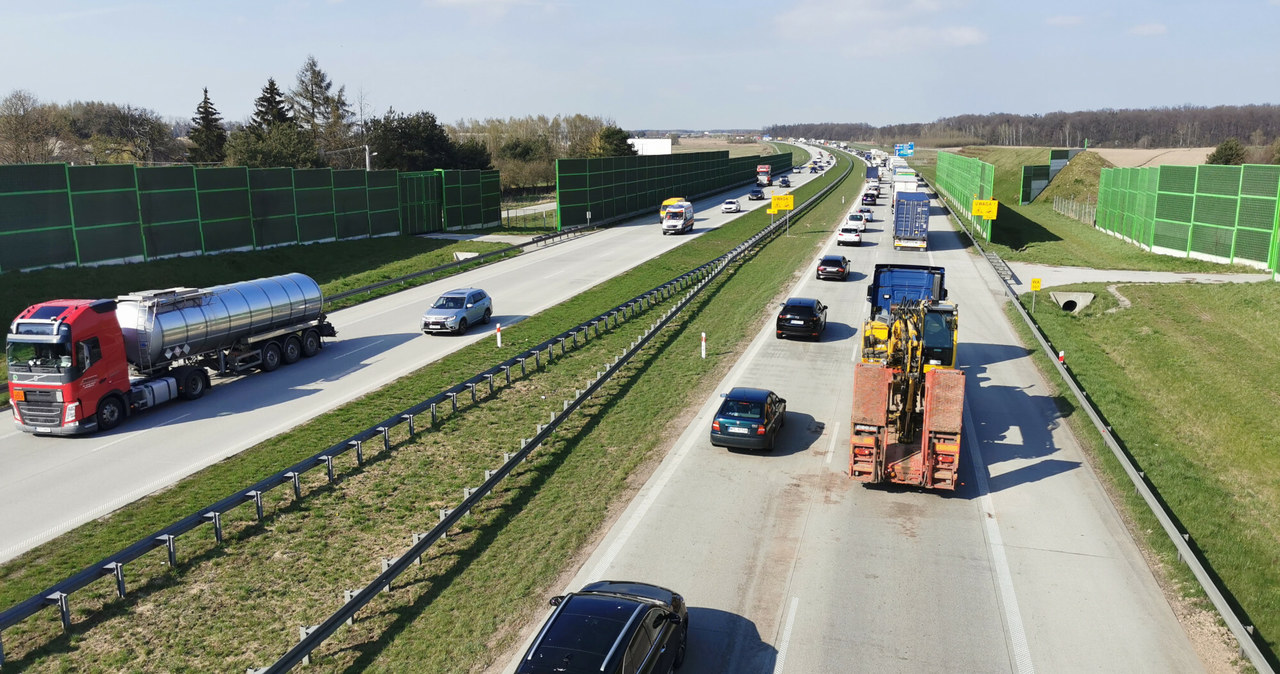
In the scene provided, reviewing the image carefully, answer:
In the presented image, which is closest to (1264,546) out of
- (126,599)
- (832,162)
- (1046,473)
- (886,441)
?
(1046,473)

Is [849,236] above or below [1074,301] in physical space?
above

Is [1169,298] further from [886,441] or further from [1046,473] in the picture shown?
[886,441]

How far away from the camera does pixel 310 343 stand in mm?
29266

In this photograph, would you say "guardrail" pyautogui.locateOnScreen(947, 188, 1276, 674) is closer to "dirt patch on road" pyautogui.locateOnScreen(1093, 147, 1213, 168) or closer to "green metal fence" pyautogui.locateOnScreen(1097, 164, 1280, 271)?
"green metal fence" pyautogui.locateOnScreen(1097, 164, 1280, 271)

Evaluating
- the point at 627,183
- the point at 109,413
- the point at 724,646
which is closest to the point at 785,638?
the point at 724,646

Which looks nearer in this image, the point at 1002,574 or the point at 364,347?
the point at 1002,574

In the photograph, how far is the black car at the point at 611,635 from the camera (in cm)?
930

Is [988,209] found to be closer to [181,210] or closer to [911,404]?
[911,404]

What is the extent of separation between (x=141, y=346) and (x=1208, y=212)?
48.8 metres

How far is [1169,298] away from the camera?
35312 millimetres

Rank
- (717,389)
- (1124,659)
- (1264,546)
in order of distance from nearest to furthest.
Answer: (1124,659) < (1264,546) < (717,389)

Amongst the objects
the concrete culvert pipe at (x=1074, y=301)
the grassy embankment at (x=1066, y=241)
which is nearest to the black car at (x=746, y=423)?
the concrete culvert pipe at (x=1074, y=301)

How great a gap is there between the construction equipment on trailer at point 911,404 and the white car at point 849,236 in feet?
113

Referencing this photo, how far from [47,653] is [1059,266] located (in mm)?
46898
